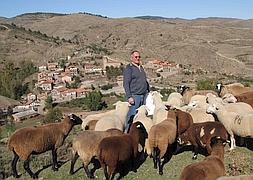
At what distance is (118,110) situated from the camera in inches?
527

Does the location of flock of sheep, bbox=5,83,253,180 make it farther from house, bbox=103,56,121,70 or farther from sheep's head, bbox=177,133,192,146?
house, bbox=103,56,121,70

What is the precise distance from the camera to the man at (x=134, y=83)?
34.2 feet

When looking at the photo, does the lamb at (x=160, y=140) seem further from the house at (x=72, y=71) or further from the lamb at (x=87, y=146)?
the house at (x=72, y=71)

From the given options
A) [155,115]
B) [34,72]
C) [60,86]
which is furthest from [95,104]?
[155,115]

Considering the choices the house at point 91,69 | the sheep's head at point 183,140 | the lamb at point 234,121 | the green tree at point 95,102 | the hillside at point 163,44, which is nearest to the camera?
the lamb at point 234,121

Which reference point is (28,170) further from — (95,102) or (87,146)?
(95,102)

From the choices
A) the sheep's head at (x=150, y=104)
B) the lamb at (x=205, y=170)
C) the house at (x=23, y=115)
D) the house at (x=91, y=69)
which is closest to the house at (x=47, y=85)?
the house at (x=91, y=69)

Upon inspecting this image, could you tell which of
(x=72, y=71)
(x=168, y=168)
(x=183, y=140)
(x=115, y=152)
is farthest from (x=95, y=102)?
(x=115, y=152)

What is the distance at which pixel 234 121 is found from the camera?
10.9 meters

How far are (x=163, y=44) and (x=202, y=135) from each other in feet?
413

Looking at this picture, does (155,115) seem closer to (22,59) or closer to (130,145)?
(130,145)

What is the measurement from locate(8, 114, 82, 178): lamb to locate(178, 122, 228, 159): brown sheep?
11.0ft

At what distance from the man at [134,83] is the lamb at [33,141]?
80.7 inches

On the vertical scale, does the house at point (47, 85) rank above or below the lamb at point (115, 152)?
below
